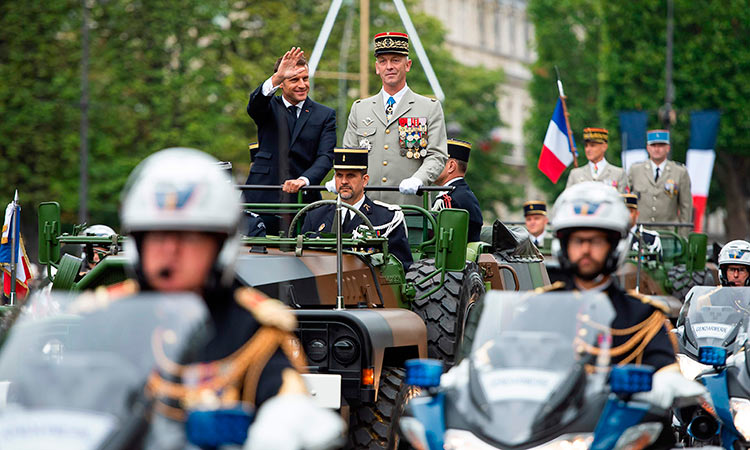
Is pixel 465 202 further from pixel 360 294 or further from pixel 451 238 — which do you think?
pixel 360 294

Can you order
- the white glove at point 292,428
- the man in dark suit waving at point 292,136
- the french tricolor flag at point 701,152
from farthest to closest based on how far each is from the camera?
the french tricolor flag at point 701,152
the man in dark suit waving at point 292,136
the white glove at point 292,428

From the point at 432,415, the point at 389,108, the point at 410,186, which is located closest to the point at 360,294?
the point at 410,186

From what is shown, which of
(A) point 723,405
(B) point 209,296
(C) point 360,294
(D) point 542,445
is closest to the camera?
(B) point 209,296

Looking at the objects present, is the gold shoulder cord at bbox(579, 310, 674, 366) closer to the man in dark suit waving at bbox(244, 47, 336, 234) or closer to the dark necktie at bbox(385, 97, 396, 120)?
the man in dark suit waving at bbox(244, 47, 336, 234)

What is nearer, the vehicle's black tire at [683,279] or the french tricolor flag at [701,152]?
the vehicle's black tire at [683,279]

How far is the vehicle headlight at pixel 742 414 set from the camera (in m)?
8.25

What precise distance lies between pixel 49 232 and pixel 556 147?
31.7ft

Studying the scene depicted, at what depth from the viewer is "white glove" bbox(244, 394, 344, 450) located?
3.96m

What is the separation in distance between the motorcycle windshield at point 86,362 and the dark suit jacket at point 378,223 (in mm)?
6649

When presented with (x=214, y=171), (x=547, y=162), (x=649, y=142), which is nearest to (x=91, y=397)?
→ (x=214, y=171)

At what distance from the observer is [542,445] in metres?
5.31

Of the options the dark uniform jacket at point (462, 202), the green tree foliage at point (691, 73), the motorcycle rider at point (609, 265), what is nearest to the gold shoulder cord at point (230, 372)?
the motorcycle rider at point (609, 265)

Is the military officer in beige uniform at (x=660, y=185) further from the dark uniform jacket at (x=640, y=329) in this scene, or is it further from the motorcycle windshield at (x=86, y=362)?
the motorcycle windshield at (x=86, y=362)

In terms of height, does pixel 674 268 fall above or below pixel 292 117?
below
